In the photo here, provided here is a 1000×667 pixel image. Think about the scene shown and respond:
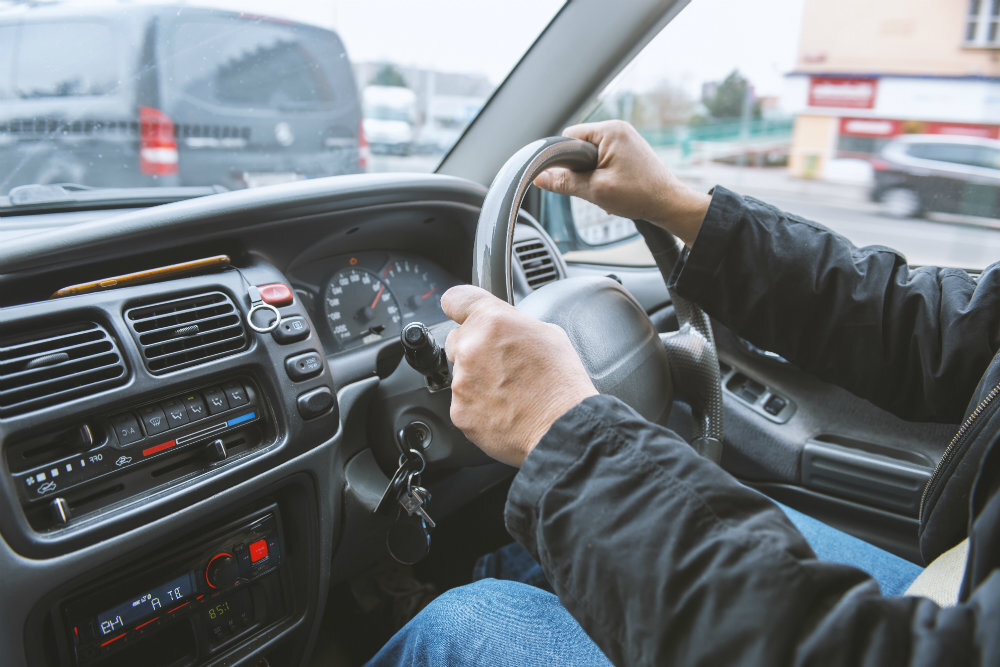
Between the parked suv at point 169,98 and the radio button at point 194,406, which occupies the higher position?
the parked suv at point 169,98

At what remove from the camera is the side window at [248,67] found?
1.57m

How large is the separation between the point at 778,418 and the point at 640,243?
0.64 m

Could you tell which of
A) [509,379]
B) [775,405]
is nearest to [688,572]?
[509,379]

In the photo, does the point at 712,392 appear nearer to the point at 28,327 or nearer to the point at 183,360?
the point at 183,360

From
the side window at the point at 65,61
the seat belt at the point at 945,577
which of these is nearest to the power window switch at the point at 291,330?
the side window at the point at 65,61

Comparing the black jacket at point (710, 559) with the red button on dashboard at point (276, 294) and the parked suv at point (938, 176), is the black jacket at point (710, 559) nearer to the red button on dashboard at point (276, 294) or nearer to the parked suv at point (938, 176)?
the red button on dashboard at point (276, 294)

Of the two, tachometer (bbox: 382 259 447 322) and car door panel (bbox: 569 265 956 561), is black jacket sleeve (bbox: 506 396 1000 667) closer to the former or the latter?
car door panel (bbox: 569 265 956 561)

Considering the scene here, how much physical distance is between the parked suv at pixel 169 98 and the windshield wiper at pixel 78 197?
0.03 metres

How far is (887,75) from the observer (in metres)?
2.43

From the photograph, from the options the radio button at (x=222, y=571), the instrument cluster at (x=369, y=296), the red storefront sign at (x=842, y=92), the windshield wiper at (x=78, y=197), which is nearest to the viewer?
the radio button at (x=222, y=571)

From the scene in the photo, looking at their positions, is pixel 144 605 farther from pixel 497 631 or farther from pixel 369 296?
pixel 369 296

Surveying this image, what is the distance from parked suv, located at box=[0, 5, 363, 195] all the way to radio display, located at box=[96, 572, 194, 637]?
0.79 metres

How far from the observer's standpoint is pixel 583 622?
25.8 inches

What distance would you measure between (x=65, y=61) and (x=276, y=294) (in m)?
0.68
